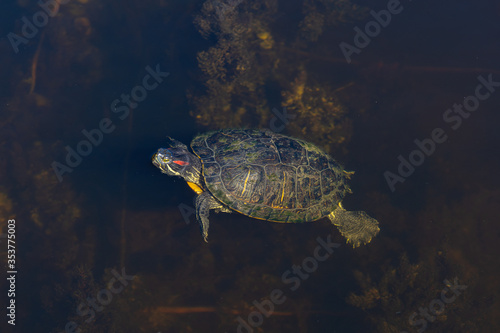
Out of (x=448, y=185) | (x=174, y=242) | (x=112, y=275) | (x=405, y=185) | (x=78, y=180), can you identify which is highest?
(x=448, y=185)

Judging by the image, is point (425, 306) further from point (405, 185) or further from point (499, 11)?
point (499, 11)

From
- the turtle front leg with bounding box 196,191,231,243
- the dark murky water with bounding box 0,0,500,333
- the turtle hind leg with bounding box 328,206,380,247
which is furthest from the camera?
the turtle hind leg with bounding box 328,206,380,247

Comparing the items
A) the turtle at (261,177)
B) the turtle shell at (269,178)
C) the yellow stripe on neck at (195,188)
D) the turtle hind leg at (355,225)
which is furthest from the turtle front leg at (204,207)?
the turtle hind leg at (355,225)

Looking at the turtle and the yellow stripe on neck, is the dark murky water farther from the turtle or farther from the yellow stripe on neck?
the turtle

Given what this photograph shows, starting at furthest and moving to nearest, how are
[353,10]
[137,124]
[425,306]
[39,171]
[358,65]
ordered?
[353,10] < [358,65] < [137,124] < [39,171] < [425,306]

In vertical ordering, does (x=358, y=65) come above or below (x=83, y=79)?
above

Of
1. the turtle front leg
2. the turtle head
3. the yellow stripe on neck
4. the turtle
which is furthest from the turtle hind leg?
the turtle head

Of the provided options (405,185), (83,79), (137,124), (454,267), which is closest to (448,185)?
(405,185)
